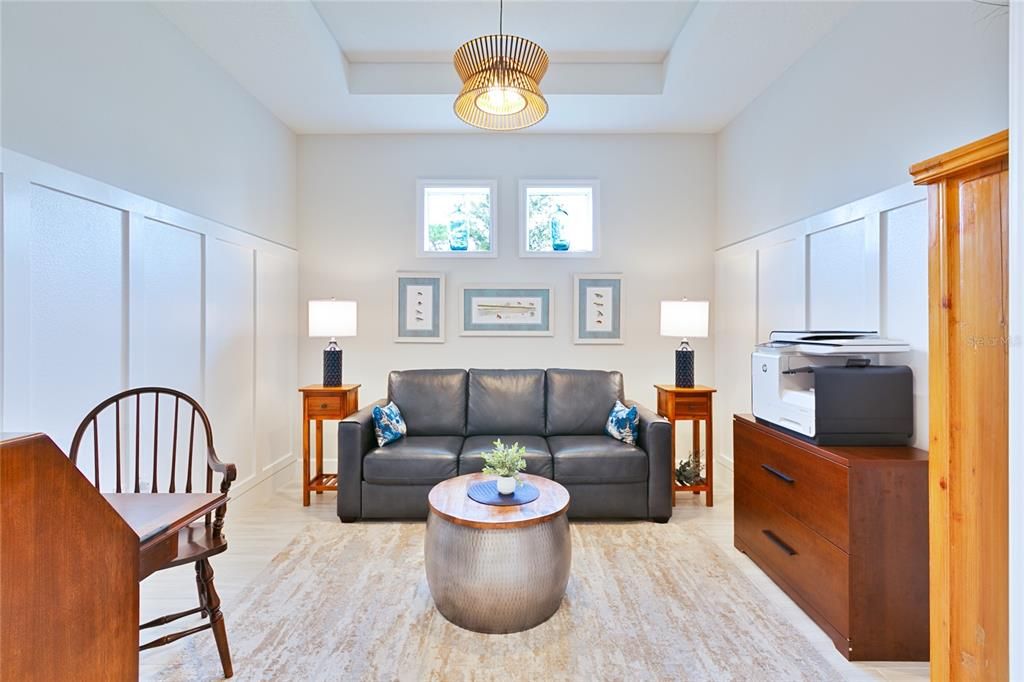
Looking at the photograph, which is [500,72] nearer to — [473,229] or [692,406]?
[473,229]

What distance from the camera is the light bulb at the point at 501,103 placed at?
2.20 m

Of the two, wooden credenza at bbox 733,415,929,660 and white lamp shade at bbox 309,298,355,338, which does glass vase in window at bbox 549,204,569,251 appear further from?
wooden credenza at bbox 733,415,929,660

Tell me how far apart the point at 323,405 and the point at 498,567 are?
2166mm

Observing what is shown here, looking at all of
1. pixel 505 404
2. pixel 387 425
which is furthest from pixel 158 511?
pixel 505 404

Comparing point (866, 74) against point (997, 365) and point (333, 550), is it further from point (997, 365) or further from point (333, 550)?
point (333, 550)

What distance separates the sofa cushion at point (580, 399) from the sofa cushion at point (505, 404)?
10cm

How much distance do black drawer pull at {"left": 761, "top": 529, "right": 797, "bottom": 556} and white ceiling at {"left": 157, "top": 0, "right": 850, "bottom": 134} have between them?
107 inches

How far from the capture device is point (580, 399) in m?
3.75

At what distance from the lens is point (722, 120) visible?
3945 mm

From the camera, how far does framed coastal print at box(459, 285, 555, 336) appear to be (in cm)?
423

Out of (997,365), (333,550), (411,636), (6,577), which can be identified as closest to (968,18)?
(997,365)

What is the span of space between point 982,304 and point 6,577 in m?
1.93

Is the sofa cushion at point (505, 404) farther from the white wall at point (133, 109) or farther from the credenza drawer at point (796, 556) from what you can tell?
the white wall at point (133, 109)
